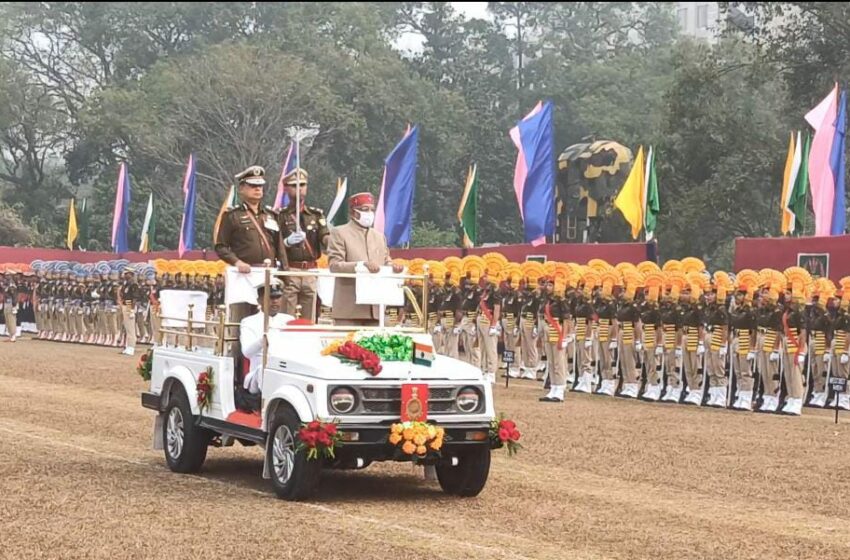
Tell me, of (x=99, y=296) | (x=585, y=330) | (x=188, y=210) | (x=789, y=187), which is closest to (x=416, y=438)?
(x=585, y=330)

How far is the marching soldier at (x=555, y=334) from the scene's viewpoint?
2306 centimetres

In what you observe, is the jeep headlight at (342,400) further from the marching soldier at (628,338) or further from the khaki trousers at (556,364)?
the marching soldier at (628,338)

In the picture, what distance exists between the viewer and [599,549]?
9977 millimetres

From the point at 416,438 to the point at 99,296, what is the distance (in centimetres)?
3090

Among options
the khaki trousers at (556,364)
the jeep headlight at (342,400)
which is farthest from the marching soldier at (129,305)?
the jeep headlight at (342,400)

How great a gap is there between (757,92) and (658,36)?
127 ft

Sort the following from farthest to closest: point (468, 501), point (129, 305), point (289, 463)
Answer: point (129, 305) → point (468, 501) → point (289, 463)

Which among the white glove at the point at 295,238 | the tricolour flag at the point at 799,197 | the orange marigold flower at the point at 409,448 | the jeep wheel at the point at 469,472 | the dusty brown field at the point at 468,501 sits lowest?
the dusty brown field at the point at 468,501

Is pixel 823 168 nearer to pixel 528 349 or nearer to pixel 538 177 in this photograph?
pixel 528 349

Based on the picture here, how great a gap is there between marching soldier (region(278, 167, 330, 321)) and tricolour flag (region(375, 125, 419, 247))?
2322 centimetres

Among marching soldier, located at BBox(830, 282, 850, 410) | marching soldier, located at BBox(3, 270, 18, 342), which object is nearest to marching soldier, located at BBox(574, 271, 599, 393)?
marching soldier, located at BBox(830, 282, 850, 410)

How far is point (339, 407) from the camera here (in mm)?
11328

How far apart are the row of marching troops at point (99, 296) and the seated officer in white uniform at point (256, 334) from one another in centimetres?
2150

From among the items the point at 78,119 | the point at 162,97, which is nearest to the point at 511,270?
the point at 162,97
